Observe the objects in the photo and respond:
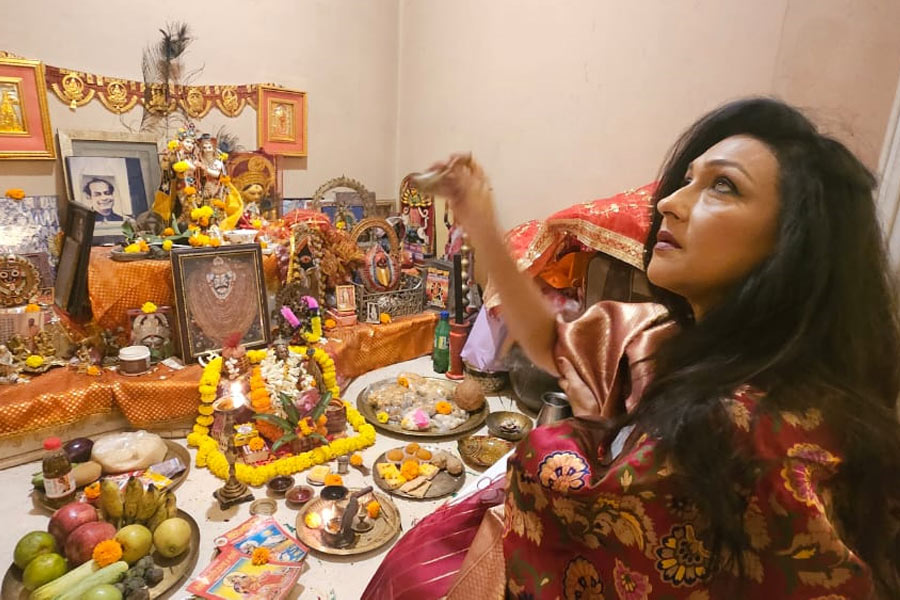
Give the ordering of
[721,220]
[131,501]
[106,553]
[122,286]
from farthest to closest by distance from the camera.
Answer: [122,286], [131,501], [106,553], [721,220]

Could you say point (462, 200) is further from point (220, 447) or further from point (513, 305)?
point (220, 447)

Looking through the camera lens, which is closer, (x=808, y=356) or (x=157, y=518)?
(x=808, y=356)

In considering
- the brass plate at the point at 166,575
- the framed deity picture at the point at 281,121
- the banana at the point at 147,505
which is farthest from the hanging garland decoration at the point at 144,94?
the brass plate at the point at 166,575

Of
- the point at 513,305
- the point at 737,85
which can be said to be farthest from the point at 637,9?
the point at 513,305

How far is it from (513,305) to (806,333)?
482 mm

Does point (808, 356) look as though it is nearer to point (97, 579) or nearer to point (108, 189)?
point (97, 579)

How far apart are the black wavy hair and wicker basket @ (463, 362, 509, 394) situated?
5.12 ft

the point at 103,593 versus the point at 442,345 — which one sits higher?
the point at 442,345

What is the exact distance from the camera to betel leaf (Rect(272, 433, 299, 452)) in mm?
1709

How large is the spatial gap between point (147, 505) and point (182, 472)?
0.97 feet

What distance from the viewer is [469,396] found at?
6.89 feet

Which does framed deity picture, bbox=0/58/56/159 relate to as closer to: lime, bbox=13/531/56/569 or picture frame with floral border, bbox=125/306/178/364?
picture frame with floral border, bbox=125/306/178/364

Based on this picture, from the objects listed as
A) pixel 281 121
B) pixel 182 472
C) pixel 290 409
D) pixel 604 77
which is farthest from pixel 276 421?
pixel 604 77

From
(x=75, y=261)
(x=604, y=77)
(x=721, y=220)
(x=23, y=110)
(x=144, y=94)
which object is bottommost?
(x=75, y=261)
